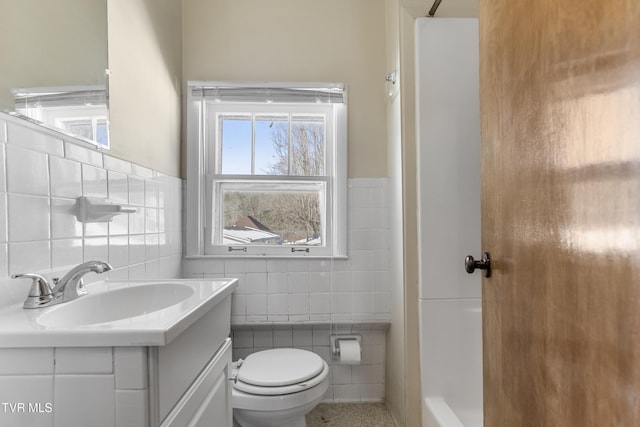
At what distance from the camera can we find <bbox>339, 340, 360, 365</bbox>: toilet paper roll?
1.71m

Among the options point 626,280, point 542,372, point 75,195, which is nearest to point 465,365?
point 542,372

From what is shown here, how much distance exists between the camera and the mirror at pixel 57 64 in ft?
2.65

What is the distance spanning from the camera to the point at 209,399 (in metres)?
0.90

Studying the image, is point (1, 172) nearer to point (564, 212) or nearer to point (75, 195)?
point (75, 195)

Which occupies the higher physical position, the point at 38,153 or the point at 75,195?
the point at 38,153

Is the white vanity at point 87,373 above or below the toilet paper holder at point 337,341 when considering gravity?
above

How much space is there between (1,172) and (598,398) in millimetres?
1261

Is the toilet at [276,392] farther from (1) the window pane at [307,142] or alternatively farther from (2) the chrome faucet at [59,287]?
(1) the window pane at [307,142]

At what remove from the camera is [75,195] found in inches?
39.1

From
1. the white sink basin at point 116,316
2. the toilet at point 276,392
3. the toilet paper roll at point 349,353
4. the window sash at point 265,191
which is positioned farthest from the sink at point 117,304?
the toilet paper roll at point 349,353

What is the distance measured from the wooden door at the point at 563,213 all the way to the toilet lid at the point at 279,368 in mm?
759

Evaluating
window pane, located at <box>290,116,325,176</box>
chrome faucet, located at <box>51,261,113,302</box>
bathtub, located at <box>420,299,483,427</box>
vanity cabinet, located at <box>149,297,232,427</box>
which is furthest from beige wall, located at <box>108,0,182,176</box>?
bathtub, located at <box>420,299,483,427</box>

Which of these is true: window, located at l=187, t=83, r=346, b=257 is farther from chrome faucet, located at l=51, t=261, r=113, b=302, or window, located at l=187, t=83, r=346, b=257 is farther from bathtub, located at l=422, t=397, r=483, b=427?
chrome faucet, located at l=51, t=261, r=113, b=302

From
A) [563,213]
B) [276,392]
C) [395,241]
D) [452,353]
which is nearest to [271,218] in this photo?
[395,241]
